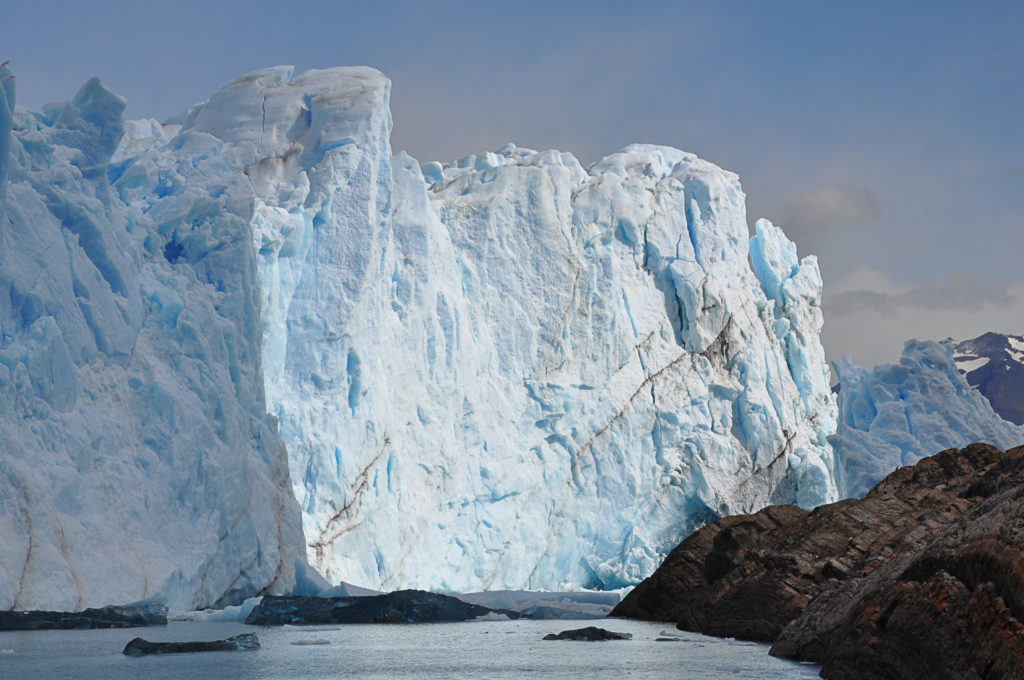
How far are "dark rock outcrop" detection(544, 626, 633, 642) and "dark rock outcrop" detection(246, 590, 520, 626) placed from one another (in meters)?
3.64

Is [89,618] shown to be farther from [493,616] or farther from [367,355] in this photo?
[367,355]

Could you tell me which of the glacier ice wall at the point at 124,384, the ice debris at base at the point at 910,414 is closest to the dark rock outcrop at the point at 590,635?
the glacier ice wall at the point at 124,384

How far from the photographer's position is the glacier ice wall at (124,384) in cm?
1499

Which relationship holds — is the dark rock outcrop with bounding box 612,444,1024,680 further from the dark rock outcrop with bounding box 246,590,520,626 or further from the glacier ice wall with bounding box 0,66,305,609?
the glacier ice wall with bounding box 0,66,305,609

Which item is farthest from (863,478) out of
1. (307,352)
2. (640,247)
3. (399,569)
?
(307,352)

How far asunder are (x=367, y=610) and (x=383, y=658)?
666 cm

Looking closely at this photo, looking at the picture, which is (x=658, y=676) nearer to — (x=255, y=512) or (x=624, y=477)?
(x=255, y=512)

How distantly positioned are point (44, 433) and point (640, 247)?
1813 centimetres

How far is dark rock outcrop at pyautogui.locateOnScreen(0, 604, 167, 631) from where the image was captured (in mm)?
13867

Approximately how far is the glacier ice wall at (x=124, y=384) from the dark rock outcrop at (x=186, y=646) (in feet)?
9.98

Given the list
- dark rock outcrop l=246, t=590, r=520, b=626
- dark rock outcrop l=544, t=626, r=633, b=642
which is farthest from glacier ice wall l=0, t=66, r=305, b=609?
dark rock outcrop l=544, t=626, r=633, b=642

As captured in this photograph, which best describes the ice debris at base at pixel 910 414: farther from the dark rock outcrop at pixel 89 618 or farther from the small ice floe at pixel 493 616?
the dark rock outcrop at pixel 89 618

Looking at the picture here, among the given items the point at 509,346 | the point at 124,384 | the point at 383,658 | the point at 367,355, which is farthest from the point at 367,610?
the point at 509,346

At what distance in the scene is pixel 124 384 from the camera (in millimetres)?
17016
